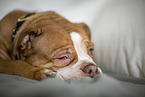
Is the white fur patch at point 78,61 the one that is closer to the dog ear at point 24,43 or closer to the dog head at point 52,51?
the dog head at point 52,51

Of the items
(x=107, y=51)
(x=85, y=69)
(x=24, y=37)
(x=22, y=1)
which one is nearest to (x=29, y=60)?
(x=24, y=37)

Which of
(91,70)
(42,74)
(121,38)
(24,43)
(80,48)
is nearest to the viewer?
(42,74)

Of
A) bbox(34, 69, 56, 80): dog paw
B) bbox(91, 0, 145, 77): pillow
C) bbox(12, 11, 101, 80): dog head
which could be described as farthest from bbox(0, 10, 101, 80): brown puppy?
bbox(91, 0, 145, 77): pillow

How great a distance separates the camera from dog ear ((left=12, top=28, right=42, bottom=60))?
A: 1.18 metres

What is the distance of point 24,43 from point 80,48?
0.54 metres

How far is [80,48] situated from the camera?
1.33m

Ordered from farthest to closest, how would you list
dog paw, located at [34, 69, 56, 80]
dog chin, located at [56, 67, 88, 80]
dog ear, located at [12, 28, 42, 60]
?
1. dog ear, located at [12, 28, 42, 60]
2. dog chin, located at [56, 67, 88, 80]
3. dog paw, located at [34, 69, 56, 80]

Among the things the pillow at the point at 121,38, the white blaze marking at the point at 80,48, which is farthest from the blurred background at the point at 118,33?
the white blaze marking at the point at 80,48

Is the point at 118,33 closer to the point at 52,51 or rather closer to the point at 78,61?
the point at 78,61

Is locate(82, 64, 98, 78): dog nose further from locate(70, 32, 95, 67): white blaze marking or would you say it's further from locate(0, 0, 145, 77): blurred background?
locate(0, 0, 145, 77): blurred background

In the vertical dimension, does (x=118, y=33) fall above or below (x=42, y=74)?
above

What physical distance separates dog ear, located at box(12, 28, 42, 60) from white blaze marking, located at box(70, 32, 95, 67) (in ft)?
1.14

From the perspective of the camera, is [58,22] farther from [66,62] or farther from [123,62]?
[123,62]

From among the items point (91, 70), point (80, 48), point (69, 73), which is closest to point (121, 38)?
point (80, 48)
